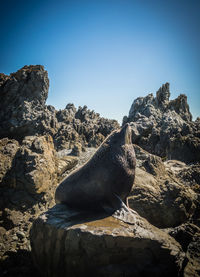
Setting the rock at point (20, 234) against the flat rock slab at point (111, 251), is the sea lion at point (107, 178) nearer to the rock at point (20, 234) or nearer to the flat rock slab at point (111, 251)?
the flat rock slab at point (111, 251)

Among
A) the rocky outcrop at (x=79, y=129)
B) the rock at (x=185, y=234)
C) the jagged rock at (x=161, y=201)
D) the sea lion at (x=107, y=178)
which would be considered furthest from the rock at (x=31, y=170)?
the rocky outcrop at (x=79, y=129)

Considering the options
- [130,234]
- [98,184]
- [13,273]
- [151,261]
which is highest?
[98,184]

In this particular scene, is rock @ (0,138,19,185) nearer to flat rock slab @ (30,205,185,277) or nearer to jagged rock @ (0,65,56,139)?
flat rock slab @ (30,205,185,277)

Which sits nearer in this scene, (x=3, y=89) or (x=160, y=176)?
(x=160, y=176)

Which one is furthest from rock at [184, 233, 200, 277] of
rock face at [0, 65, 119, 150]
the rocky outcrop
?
rock face at [0, 65, 119, 150]

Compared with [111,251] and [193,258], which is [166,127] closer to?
[193,258]

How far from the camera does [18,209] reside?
17.1ft

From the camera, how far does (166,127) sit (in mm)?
38688

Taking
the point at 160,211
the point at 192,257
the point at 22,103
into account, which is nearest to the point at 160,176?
the point at 160,211

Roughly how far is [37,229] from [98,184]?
157 cm

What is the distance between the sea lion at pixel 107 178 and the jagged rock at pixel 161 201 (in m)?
1.62

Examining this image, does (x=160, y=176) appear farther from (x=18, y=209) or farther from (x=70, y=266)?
(x=18, y=209)

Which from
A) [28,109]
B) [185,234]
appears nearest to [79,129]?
[28,109]

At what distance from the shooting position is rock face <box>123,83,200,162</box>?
102ft
